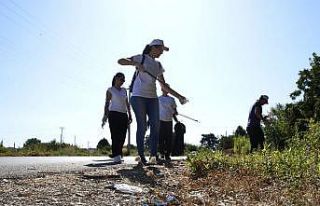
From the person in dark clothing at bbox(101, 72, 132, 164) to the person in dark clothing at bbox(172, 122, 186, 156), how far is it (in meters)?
3.12

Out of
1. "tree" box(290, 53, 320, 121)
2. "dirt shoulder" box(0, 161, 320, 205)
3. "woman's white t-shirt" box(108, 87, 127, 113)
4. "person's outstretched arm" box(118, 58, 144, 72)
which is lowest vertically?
"dirt shoulder" box(0, 161, 320, 205)

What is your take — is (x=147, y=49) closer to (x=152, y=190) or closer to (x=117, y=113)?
(x=117, y=113)

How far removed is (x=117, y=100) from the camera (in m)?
9.93

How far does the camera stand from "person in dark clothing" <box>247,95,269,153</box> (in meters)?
12.2

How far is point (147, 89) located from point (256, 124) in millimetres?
4743

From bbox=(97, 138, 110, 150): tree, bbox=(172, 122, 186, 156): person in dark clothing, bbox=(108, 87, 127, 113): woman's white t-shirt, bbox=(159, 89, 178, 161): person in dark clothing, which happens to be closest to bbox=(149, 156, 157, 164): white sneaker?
bbox=(108, 87, 127, 113): woman's white t-shirt

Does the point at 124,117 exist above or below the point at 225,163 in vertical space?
above

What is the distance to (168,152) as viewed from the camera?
36.4 feet

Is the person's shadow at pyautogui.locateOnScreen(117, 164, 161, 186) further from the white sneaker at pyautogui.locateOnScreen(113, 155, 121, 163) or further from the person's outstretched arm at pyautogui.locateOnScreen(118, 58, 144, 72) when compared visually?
the white sneaker at pyautogui.locateOnScreen(113, 155, 121, 163)

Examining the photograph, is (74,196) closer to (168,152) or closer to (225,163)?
(225,163)

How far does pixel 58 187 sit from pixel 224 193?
4.82 ft

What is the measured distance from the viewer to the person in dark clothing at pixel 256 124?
12.2m

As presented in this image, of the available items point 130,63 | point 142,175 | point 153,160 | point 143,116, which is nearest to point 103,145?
point 153,160

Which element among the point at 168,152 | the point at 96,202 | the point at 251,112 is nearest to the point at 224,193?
the point at 96,202
